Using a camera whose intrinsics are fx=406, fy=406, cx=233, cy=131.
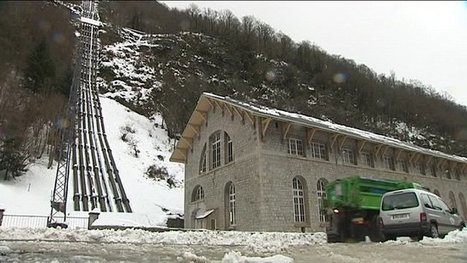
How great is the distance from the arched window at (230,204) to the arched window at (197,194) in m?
3.17

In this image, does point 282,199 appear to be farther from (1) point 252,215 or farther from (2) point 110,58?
(2) point 110,58

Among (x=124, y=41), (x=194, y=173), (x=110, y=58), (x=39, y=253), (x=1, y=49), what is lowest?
(x=39, y=253)

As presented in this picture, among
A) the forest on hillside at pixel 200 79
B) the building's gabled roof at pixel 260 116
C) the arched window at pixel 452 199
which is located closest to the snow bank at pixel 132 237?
the building's gabled roof at pixel 260 116

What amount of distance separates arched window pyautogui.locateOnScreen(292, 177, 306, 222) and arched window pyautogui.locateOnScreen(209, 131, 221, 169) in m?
5.05

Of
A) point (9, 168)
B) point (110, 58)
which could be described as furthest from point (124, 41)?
point (9, 168)

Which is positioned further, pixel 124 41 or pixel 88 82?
pixel 124 41

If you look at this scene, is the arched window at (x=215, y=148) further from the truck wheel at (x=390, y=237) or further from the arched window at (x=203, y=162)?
the truck wheel at (x=390, y=237)

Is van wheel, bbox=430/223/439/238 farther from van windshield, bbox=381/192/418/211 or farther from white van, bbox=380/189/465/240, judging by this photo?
van windshield, bbox=381/192/418/211

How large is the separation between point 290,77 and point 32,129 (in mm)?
48674

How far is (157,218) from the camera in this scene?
29.8 m

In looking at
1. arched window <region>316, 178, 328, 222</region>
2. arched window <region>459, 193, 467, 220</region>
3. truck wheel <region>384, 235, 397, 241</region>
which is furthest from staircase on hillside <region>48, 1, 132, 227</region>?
arched window <region>459, 193, 467, 220</region>

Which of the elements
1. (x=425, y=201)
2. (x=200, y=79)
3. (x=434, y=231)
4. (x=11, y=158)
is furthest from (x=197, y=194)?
(x=200, y=79)

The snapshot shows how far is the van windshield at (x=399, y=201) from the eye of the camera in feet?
39.5

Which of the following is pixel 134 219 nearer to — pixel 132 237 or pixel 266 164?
pixel 266 164
